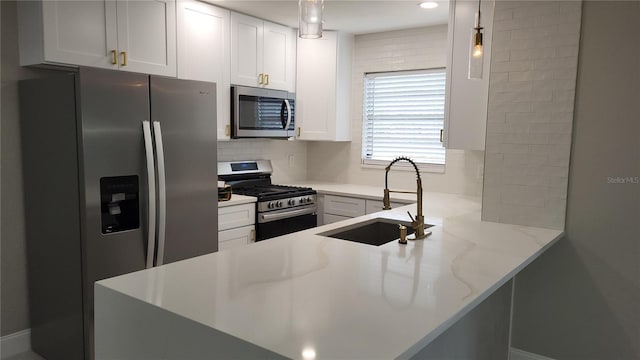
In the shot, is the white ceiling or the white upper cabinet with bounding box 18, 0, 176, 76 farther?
the white ceiling

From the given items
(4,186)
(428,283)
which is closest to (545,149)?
(428,283)

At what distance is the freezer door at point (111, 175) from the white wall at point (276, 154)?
1489 mm

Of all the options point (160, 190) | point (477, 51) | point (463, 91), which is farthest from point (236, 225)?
point (477, 51)

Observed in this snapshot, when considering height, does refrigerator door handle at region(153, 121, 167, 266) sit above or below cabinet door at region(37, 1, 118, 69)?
below

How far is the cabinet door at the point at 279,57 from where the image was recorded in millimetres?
4137

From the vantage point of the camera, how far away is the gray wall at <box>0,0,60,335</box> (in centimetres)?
281

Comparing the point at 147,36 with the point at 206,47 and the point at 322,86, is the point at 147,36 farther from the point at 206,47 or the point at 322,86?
the point at 322,86

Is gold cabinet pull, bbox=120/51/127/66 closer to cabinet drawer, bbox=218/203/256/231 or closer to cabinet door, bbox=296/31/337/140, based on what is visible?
cabinet drawer, bbox=218/203/256/231

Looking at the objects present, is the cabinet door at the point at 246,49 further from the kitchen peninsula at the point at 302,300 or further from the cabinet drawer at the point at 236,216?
the kitchen peninsula at the point at 302,300

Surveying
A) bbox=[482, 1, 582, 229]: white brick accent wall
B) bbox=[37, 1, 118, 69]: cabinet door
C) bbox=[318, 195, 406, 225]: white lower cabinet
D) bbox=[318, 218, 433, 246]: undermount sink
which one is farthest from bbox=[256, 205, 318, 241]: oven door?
bbox=[482, 1, 582, 229]: white brick accent wall

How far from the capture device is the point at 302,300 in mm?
1377

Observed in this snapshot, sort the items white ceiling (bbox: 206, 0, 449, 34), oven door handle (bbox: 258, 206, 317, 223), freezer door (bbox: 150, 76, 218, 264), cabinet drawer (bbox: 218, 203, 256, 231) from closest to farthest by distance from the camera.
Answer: freezer door (bbox: 150, 76, 218, 264) < cabinet drawer (bbox: 218, 203, 256, 231) < white ceiling (bbox: 206, 0, 449, 34) < oven door handle (bbox: 258, 206, 317, 223)

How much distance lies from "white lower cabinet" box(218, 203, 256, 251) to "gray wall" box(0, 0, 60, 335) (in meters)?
1.25

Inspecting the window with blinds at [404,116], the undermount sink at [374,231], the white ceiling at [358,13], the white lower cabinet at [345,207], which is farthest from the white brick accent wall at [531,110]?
the window with blinds at [404,116]
